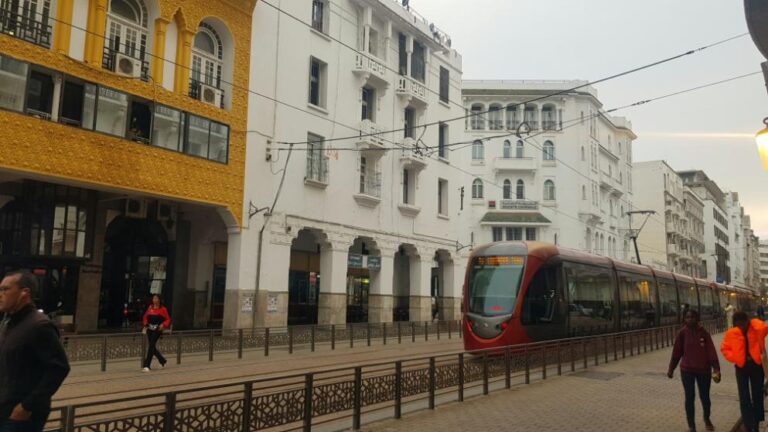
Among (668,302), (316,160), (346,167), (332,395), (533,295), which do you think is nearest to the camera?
(332,395)

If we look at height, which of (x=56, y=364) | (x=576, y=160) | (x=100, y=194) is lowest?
(x=56, y=364)

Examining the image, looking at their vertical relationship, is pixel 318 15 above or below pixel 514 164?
above

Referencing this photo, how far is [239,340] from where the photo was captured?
1862cm

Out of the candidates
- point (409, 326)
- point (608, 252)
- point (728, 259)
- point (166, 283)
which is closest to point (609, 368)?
point (409, 326)

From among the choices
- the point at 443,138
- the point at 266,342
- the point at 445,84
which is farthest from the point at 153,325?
the point at 445,84

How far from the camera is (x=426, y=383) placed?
10398 millimetres

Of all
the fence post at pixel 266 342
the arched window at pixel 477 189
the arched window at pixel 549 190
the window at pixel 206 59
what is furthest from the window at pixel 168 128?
the arched window at pixel 549 190

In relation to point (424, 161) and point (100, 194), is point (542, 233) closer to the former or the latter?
point (424, 161)

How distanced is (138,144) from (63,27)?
396cm

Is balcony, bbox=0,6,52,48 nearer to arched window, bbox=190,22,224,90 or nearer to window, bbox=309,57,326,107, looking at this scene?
arched window, bbox=190,22,224,90

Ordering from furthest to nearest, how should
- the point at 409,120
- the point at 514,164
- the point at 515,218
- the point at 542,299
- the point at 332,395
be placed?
the point at 514,164 → the point at 515,218 → the point at 409,120 → the point at 542,299 → the point at 332,395

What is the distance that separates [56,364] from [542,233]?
51835 mm

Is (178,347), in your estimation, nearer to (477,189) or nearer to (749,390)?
(749,390)

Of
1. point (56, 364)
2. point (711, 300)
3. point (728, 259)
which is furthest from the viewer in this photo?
point (728, 259)
